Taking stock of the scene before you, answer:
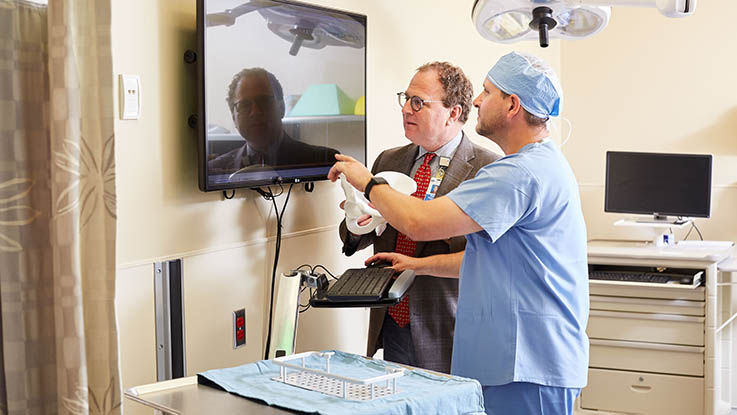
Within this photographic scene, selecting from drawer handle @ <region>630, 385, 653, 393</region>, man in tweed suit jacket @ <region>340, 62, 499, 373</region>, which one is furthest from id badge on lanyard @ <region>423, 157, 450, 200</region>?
drawer handle @ <region>630, 385, 653, 393</region>

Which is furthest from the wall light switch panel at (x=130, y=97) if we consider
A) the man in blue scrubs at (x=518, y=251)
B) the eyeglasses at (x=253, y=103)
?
the man in blue scrubs at (x=518, y=251)

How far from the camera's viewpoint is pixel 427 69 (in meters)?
2.49

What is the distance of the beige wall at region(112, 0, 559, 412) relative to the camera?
214 centimetres

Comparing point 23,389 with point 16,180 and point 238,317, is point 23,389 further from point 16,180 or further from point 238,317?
point 238,317

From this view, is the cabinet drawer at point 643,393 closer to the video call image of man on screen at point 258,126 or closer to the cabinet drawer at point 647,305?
the cabinet drawer at point 647,305

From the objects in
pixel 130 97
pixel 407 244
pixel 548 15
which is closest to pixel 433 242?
pixel 407 244

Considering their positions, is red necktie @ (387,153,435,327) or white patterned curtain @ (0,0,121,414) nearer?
white patterned curtain @ (0,0,121,414)

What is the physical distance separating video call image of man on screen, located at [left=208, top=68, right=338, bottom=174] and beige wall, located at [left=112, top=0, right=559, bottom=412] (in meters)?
0.11

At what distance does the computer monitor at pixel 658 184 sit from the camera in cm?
418

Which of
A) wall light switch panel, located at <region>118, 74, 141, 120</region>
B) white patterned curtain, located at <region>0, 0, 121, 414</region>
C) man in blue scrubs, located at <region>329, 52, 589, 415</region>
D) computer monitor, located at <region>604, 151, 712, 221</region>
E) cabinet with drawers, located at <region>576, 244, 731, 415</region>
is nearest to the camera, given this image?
white patterned curtain, located at <region>0, 0, 121, 414</region>

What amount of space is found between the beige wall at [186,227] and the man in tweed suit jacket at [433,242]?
11.8 inches

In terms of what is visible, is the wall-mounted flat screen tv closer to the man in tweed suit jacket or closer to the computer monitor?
the man in tweed suit jacket

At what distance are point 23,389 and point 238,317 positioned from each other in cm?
83

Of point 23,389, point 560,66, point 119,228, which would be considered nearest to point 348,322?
point 119,228
